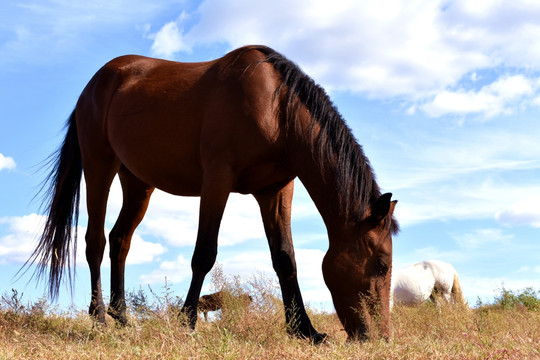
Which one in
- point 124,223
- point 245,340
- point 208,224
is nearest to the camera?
point 245,340

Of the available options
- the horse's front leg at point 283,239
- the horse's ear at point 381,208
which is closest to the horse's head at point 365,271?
the horse's ear at point 381,208

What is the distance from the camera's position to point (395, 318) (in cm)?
569

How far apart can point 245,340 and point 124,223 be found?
10.1 feet

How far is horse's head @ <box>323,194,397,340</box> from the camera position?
Answer: 16.9 feet

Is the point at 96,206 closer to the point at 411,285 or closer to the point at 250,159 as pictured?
the point at 250,159

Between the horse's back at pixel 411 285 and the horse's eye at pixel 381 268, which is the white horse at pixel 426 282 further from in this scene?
the horse's eye at pixel 381 268

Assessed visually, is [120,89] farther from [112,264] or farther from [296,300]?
[296,300]

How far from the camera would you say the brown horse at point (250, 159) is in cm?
526

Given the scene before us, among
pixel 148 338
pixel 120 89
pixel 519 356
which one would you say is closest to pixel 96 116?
pixel 120 89

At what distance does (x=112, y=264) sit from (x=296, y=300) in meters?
2.67

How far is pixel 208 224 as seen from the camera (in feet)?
17.8

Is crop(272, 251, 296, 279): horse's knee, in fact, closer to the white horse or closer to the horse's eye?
the horse's eye

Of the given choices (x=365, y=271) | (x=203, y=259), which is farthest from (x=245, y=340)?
(x=365, y=271)

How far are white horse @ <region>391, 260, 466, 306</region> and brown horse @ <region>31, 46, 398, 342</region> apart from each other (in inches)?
231
